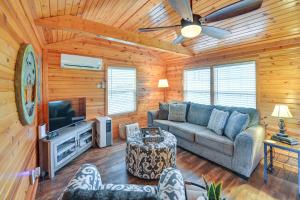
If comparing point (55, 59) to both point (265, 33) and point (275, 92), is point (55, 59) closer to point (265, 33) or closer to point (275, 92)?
point (265, 33)

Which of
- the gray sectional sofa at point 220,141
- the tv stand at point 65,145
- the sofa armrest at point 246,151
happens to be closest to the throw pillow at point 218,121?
the gray sectional sofa at point 220,141

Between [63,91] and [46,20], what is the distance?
167 cm

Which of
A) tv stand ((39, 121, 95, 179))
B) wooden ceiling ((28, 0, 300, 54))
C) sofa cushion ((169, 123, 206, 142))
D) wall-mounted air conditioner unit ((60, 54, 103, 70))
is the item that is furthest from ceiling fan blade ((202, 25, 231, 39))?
tv stand ((39, 121, 95, 179))

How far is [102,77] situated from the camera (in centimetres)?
412

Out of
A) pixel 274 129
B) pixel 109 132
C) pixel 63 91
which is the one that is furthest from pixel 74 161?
pixel 274 129

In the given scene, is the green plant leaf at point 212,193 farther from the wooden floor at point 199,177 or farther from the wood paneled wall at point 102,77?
the wood paneled wall at point 102,77

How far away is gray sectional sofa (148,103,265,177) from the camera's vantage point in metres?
2.49

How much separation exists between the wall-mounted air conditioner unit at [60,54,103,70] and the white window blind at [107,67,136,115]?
0.38 m

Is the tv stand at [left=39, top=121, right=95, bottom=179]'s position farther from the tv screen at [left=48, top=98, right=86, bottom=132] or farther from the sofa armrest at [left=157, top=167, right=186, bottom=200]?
the sofa armrest at [left=157, top=167, right=186, bottom=200]

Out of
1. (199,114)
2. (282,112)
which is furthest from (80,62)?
(282,112)

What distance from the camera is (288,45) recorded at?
296 cm

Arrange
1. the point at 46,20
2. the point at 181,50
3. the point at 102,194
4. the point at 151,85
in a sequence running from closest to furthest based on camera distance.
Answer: the point at 102,194 → the point at 46,20 → the point at 181,50 → the point at 151,85

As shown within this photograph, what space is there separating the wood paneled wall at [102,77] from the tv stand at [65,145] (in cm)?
57

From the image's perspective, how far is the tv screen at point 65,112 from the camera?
2.87 m
